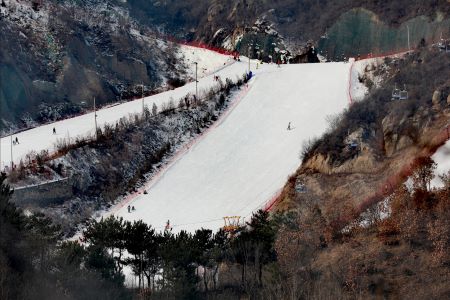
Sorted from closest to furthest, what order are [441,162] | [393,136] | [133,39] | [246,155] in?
[441,162], [393,136], [246,155], [133,39]

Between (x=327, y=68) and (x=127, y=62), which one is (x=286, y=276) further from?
(x=127, y=62)

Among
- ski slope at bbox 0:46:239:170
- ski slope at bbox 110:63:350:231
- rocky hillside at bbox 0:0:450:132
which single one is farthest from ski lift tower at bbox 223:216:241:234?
rocky hillside at bbox 0:0:450:132

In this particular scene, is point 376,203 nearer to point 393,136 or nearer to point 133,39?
point 393,136

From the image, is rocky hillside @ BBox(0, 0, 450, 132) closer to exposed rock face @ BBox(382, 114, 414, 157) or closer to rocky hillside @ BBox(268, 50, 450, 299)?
rocky hillside @ BBox(268, 50, 450, 299)

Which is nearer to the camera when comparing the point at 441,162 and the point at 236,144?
the point at 441,162

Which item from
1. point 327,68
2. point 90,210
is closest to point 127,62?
point 327,68

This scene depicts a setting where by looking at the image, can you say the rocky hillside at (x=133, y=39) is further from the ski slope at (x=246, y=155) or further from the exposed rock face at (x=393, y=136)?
the exposed rock face at (x=393, y=136)

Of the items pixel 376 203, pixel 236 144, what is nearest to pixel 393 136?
pixel 376 203
